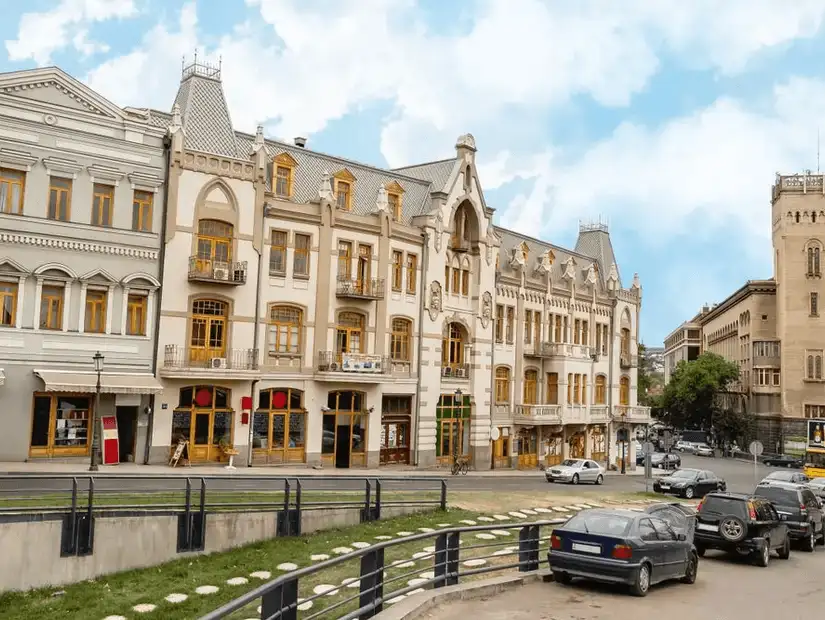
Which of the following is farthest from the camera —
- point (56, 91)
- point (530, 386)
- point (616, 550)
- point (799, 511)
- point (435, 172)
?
point (530, 386)

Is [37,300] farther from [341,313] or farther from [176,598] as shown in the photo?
[176,598]

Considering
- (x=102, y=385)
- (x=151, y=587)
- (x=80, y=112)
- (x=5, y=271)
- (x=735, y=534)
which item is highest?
(x=80, y=112)

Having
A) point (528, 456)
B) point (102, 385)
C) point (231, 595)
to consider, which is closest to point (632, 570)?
point (231, 595)

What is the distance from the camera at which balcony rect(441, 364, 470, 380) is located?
48250 millimetres

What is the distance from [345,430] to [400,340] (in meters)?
5.94

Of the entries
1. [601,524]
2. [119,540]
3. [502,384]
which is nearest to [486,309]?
[502,384]

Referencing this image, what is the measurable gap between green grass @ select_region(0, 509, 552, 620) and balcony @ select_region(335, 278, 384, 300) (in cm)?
1886

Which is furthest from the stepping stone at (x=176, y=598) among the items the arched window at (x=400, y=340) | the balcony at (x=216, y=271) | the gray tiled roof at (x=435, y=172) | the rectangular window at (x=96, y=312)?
the gray tiled roof at (x=435, y=172)

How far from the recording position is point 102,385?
111ft

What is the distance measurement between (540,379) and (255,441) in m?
23.5

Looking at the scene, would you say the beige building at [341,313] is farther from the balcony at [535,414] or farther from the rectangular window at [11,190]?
the rectangular window at [11,190]

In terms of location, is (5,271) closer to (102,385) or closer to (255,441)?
(102,385)

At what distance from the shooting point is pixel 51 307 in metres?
34.1

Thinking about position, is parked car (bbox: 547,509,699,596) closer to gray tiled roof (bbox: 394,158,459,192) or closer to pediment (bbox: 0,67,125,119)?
pediment (bbox: 0,67,125,119)
